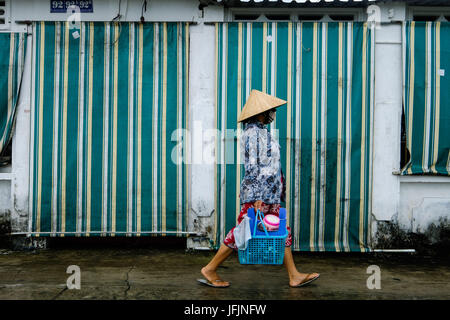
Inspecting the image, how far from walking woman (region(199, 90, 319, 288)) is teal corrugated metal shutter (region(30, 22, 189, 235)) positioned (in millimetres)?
1798

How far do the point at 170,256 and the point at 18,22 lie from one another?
12.7 ft

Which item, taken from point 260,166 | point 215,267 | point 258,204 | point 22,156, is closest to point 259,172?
point 260,166

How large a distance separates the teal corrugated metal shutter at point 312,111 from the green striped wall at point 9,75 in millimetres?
2757

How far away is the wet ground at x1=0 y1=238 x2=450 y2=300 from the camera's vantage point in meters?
4.51

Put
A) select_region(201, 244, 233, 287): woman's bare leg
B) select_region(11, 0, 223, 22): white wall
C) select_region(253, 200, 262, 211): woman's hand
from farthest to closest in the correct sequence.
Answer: select_region(11, 0, 223, 22): white wall < select_region(201, 244, 233, 287): woman's bare leg < select_region(253, 200, 262, 211): woman's hand

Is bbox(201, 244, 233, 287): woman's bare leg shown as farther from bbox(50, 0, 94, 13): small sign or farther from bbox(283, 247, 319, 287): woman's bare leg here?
bbox(50, 0, 94, 13): small sign

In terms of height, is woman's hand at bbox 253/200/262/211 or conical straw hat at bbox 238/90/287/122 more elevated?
conical straw hat at bbox 238/90/287/122

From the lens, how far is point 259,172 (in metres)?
4.54

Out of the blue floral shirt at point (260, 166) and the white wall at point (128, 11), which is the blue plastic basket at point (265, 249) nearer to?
the blue floral shirt at point (260, 166)

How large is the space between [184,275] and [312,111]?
2798 mm

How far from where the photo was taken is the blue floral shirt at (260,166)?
14.9 ft

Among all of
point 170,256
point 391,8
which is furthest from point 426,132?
point 170,256

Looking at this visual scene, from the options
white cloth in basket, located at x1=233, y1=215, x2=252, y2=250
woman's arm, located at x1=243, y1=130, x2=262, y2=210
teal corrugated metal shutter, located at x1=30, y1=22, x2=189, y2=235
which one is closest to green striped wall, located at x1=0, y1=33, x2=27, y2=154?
teal corrugated metal shutter, located at x1=30, y1=22, x2=189, y2=235

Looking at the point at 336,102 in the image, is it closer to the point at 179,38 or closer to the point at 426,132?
the point at 426,132
